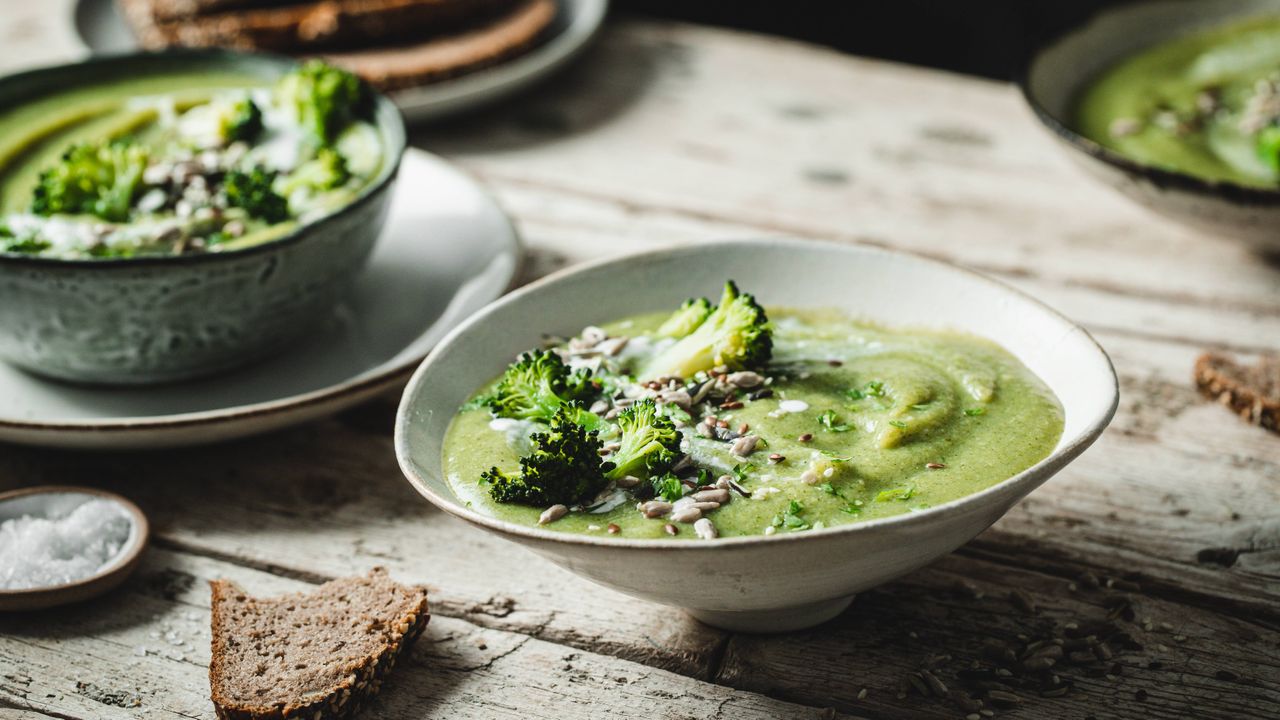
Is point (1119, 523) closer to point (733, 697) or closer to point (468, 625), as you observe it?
point (733, 697)

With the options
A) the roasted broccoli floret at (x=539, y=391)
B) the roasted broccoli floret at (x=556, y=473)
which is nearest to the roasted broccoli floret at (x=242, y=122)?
the roasted broccoli floret at (x=539, y=391)

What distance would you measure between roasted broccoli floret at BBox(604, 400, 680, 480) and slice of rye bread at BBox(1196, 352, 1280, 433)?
1.49 meters

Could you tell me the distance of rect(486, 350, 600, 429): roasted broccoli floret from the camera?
2.22 metres

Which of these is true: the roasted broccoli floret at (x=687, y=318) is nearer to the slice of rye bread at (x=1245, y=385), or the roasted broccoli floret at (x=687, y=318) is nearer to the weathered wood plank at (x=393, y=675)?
the weathered wood plank at (x=393, y=675)

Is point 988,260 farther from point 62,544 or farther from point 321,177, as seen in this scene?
point 62,544

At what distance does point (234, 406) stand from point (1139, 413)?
2130 mm

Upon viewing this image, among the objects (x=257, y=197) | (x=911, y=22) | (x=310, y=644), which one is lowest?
(x=911, y=22)

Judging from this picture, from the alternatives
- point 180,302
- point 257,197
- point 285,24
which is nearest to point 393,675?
point 180,302

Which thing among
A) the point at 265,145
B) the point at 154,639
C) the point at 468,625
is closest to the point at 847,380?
the point at 468,625

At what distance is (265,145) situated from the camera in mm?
3172

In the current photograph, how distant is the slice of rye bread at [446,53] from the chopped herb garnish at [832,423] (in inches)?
99.3

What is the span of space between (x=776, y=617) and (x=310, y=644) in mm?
832

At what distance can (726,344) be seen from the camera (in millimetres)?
2320

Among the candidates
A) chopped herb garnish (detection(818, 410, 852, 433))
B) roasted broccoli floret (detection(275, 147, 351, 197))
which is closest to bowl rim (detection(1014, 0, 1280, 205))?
chopped herb garnish (detection(818, 410, 852, 433))
